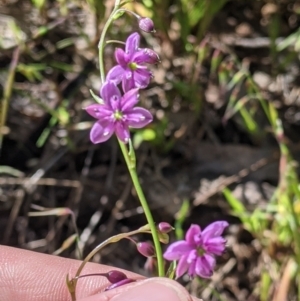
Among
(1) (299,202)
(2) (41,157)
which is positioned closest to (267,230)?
(1) (299,202)

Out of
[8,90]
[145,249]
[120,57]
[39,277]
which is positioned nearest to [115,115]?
[120,57]

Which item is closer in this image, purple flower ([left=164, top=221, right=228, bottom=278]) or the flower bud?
the flower bud

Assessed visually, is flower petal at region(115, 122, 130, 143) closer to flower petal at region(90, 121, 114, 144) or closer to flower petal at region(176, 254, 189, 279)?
flower petal at region(90, 121, 114, 144)

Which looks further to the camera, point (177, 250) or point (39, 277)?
point (39, 277)

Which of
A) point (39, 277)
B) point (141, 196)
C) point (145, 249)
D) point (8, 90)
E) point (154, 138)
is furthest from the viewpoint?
point (154, 138)

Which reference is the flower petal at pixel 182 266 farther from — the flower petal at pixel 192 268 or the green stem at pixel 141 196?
the green stem at pixel 141 196

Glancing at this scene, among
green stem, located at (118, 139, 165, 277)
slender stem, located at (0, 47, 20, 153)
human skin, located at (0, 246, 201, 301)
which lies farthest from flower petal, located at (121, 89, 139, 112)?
slender stem, located at (0, 47, 20, 153)

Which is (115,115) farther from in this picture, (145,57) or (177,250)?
(177,250)
